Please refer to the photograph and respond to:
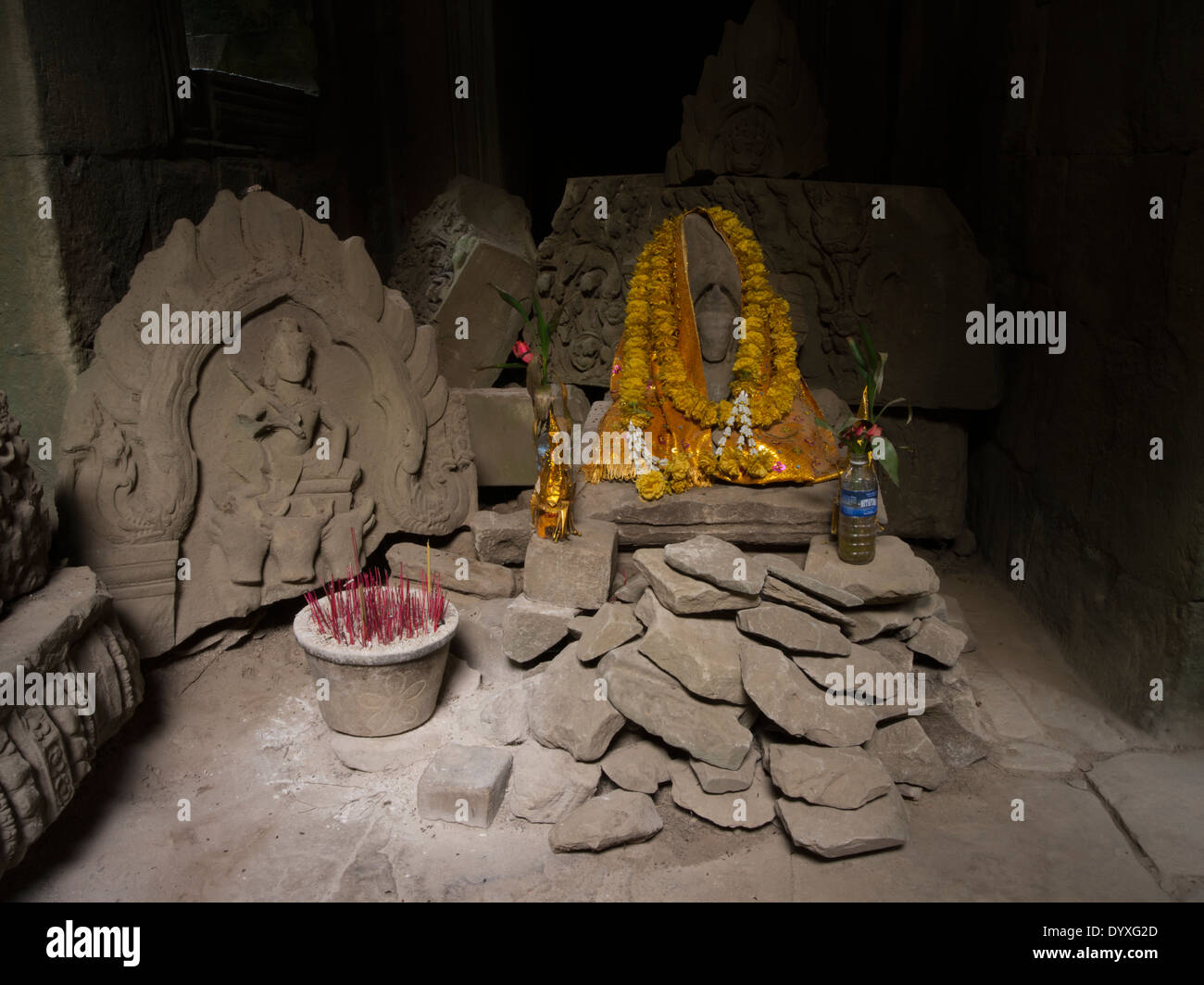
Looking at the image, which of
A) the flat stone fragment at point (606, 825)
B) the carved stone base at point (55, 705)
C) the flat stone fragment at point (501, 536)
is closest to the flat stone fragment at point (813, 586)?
the flat stone fragment at point (606, 825)

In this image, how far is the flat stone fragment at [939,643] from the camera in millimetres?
3873

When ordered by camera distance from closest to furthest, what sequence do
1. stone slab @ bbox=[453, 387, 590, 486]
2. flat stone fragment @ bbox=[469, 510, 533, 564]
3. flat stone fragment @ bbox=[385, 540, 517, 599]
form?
flat stone fragment @ bbox=[469, 510, 533, 564], flat stone fragment @ bbox=[385, 540, 517, 599], stone slab @ bbox=[453, 387, 590, 486]

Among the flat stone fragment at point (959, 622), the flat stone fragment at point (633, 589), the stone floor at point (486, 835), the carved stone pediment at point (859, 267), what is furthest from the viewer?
the carved stone pediment at point (859, 267)

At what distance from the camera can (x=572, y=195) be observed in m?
5.82

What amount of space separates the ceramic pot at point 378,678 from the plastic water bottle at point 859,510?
163 cm

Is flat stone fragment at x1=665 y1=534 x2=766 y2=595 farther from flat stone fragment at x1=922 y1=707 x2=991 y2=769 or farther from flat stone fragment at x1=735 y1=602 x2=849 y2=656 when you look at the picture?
flat stone fragment at x1=922 y1=707 x2=991 y2=769

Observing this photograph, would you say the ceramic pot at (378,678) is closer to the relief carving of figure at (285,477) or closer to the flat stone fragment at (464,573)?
the relief carving of figure at (285,477)

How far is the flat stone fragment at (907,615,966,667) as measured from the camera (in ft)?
12.7

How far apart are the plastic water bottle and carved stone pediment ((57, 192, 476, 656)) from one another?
5.89ft

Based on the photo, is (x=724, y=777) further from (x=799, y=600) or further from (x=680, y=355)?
(x=680, y=355)

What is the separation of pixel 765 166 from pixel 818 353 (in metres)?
1.09

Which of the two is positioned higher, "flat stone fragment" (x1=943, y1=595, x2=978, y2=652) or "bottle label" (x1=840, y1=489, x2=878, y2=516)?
"bottle label" (x1=840, y1=489, x2=878, y2=516)

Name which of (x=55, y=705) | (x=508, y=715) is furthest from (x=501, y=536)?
(x=55, y=705)

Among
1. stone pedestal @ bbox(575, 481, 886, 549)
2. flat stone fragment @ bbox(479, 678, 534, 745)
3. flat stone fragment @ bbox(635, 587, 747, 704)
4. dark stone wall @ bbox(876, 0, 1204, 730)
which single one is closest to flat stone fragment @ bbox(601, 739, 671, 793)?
flat stone fragment @ bbox(635, 587, 747, 704)
